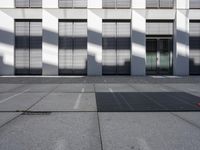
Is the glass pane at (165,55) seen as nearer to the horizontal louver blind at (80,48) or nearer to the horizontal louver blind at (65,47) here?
the horizontal louver blind at (80,48)

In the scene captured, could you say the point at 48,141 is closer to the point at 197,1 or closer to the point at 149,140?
the point at 149,140

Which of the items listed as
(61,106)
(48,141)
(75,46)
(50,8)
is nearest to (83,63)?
(75,46)

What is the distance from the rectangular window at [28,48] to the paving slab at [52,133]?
2084 cm

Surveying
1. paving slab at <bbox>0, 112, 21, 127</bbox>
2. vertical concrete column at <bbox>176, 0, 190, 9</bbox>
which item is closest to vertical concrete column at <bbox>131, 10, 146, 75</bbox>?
vertical concrete column at <bbox>176, 0, 190, 9</bbox>

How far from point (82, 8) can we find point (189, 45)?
12019 millimetres

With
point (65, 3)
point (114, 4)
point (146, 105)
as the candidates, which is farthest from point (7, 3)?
point (146, 105)

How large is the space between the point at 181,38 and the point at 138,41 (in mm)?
4573

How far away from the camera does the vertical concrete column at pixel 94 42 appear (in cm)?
2822

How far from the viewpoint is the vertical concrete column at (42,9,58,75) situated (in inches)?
1107

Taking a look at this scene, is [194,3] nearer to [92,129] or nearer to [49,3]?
[49,3]

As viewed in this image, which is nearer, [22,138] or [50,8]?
[22,138]

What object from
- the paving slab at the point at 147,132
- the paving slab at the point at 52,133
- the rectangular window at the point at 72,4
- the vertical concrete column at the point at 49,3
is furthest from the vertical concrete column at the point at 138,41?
the paving slab at the point at 52,133

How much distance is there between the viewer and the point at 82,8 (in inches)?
1126

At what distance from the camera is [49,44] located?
2811cm
